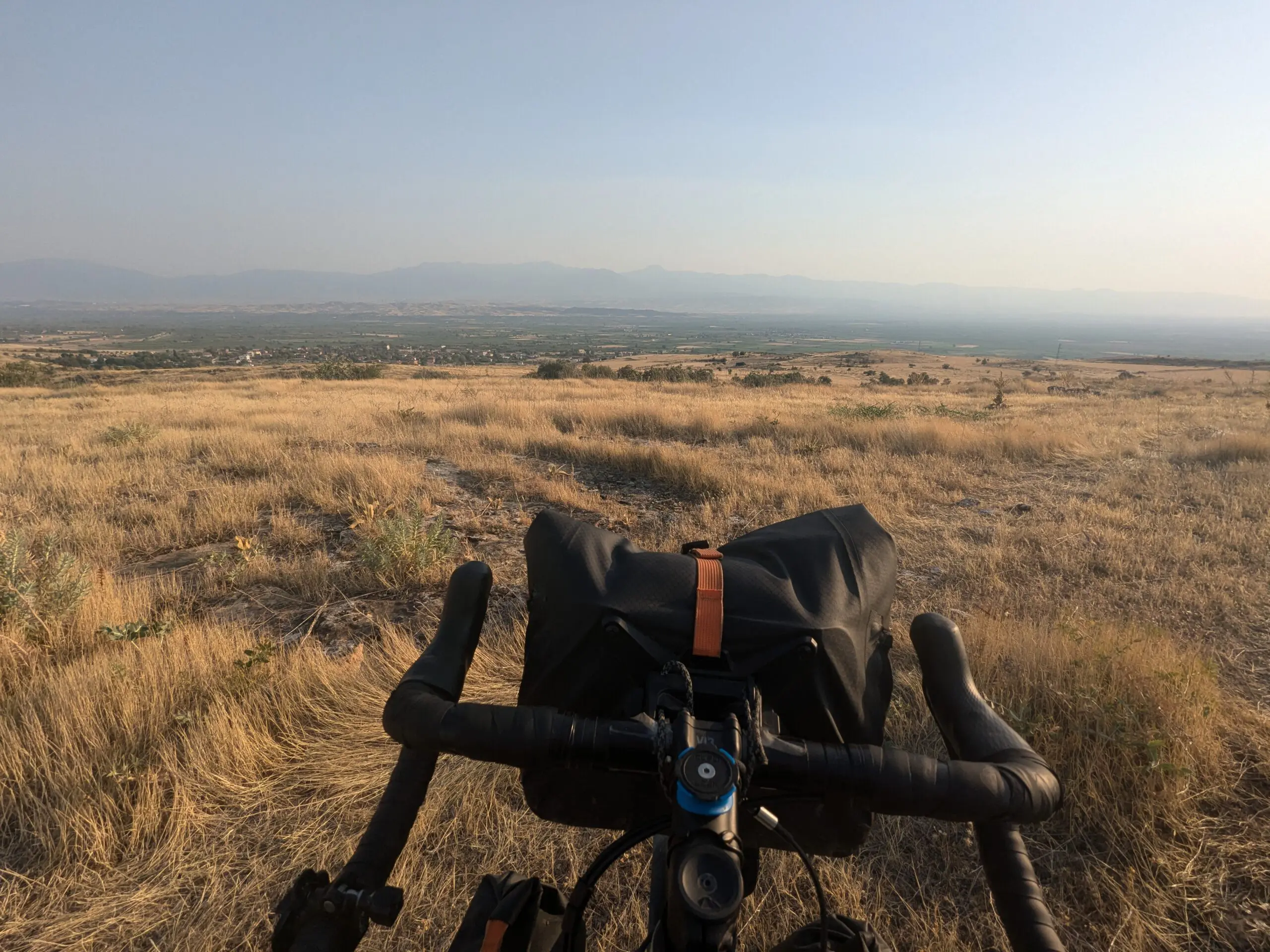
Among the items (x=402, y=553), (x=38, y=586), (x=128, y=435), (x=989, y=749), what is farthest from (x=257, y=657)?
(x=128, y=435)

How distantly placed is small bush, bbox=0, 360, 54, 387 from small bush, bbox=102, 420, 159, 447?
23.3m

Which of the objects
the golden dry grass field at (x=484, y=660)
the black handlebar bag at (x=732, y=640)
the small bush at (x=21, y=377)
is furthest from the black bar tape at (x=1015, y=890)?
the small bush at (x=21, y=377)

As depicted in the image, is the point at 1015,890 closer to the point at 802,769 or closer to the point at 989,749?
the point at 989,749

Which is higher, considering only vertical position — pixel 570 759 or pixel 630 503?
pixel 570 759

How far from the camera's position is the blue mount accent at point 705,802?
0.85 m

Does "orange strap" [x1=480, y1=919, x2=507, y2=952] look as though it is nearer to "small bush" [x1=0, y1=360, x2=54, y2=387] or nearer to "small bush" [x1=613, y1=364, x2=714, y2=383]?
"small bush" [x1=613, y1=364, x2=714, y2=383]

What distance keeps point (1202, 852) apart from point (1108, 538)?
4.66 metres

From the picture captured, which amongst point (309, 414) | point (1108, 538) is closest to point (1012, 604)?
point (1108, 538)

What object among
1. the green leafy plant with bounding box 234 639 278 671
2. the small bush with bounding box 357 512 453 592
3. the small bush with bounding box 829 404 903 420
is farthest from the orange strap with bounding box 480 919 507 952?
the small bush with bounding box 829 404 903 420

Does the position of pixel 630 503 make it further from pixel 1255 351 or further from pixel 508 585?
pixel 1255 351

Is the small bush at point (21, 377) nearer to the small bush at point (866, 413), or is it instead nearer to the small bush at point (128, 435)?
the small bush at point (128, 435)

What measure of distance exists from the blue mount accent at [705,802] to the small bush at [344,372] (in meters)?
32.3

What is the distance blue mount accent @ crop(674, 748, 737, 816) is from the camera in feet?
2.78

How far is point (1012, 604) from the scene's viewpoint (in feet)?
15.9
